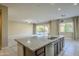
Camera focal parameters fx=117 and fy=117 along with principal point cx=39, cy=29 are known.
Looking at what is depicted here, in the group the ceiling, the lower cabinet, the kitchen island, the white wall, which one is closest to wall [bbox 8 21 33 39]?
the white wall

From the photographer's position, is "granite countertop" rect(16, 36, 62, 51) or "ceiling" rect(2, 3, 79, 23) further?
"ceiling" rect(2, 3, 79, 23)

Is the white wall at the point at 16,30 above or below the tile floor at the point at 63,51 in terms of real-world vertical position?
above

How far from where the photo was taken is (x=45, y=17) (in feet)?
16.2

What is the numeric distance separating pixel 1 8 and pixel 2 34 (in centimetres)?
108

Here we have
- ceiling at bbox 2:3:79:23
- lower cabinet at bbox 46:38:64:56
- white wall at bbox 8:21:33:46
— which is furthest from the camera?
white wall at bbox 8:21:33:46

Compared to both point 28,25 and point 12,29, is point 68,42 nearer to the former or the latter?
point 28,25

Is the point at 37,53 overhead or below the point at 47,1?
below

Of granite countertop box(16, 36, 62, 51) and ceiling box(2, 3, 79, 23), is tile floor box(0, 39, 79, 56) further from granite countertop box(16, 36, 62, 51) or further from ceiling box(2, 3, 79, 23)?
ceiling box(2, 3, 79, 23)

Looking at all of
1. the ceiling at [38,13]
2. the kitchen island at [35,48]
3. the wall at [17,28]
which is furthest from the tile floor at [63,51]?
the ceiling at [38,13]

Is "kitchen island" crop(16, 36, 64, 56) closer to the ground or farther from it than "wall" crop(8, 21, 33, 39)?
closer to the ground

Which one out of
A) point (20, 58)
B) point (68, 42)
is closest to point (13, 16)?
point (68, 42)

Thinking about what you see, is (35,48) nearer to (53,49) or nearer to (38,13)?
(53,49)

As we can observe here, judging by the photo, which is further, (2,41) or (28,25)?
(28,25)

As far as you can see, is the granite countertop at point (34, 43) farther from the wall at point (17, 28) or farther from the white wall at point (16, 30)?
the wall at point (17, 28)
